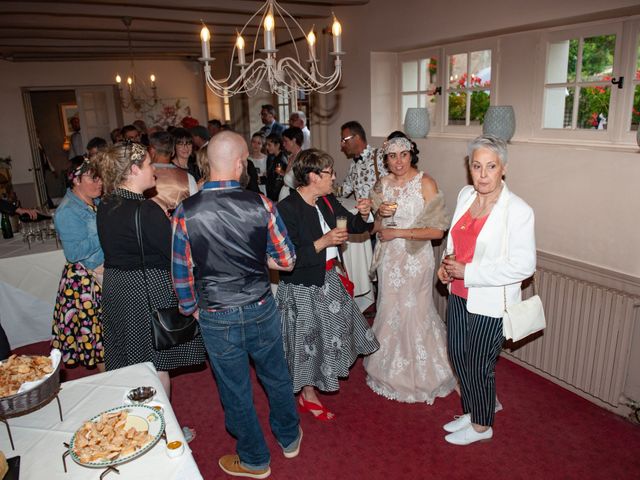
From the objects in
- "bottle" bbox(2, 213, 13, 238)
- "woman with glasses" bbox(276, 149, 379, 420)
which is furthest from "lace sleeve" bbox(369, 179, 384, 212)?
"bottle" bbox(2, 213, 13, 238)

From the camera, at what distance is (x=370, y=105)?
511cm

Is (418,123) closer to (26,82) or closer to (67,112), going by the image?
(26,82)

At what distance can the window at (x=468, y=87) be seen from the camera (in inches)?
153

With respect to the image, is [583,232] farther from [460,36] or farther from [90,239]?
[90,239]

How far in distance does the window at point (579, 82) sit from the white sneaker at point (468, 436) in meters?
2.07

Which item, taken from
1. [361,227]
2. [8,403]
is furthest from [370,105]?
[8,403]

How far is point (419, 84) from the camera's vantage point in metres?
4.72

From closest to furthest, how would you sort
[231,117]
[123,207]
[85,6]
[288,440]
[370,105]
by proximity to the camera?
[123,207] < [288,440] < [85,6] < [370,105] < [231,117]

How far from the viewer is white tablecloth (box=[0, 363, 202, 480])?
1382 millimetres

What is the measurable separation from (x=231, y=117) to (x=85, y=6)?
554cm

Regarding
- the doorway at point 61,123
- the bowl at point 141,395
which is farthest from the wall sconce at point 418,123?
the doorway at point 61,123

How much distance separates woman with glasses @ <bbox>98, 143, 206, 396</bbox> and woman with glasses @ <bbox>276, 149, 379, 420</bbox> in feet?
2.04

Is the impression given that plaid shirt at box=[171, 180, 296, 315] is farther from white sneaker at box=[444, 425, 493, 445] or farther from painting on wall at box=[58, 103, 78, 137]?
painting on wall at box=[58, 103, 78, 137]

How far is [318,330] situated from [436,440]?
0.92m
